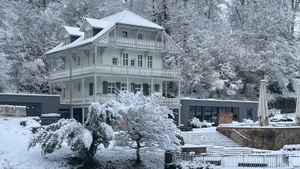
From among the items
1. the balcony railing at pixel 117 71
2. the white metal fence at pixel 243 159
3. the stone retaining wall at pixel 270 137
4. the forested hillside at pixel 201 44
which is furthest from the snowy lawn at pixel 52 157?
the forested hillside at pixel 201 44

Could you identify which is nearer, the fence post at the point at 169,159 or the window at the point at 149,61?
the fence post at the point at 169,159

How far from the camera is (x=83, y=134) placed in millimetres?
27812

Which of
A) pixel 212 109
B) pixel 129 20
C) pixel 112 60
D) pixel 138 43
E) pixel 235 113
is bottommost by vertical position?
pixel 235 113

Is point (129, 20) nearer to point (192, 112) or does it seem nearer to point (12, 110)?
point (192, 112)

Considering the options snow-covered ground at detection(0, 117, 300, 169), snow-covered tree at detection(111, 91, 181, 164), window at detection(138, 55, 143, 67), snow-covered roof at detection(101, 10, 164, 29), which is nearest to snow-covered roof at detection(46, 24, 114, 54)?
snow-covered roof at detection(101, 10, 164, 29)

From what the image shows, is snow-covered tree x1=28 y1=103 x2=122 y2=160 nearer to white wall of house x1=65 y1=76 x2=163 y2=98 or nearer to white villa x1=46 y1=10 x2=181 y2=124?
white villa x1=46 y1=10 x2=181 y2=124

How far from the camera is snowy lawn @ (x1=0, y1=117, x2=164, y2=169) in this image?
27641mm

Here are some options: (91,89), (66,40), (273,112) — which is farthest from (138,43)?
(273,112)

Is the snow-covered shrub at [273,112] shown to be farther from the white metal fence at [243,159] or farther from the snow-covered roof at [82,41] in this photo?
the white metal fence at [243,159]

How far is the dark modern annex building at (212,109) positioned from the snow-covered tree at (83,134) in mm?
20317

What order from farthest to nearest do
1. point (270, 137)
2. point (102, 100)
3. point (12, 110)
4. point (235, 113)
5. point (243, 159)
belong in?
point (235, 113) < point (102, 100) < point (12, 110) < point (270, 137) < point (243, 159)

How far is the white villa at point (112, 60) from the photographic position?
149 ft

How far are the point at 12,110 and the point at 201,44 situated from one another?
29693mm

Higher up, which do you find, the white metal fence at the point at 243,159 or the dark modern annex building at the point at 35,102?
the dark modern annex building at the point at 35,102
